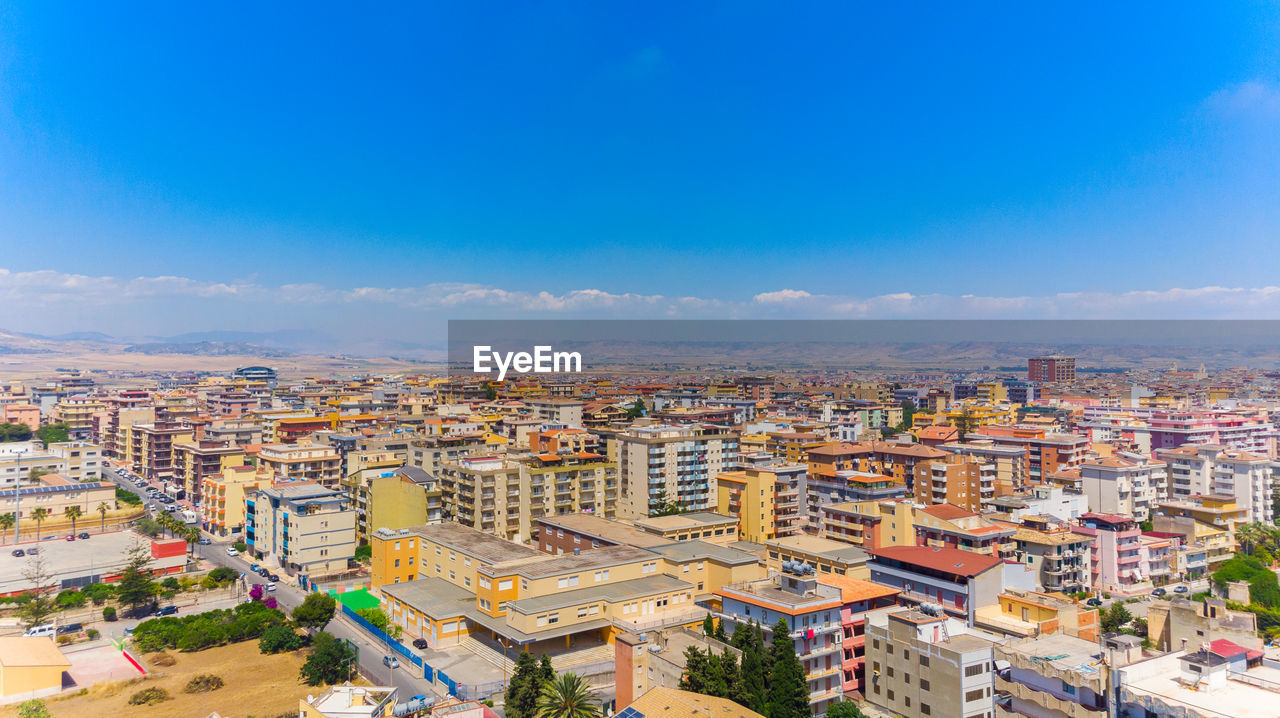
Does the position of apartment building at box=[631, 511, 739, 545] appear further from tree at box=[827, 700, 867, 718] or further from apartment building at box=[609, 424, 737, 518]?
tree at box=[827, 700, 867, 718]

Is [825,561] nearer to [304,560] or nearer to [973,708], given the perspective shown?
[973,708]

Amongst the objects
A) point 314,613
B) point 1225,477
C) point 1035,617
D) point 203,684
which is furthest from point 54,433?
point 1225,477

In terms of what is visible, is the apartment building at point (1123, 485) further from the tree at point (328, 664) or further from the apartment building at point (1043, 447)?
the tree at point (328, 664)

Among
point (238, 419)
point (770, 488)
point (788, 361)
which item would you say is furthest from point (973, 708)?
point (788, 361)

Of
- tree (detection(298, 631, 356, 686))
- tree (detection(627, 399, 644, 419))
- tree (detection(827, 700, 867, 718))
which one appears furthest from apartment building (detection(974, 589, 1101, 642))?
tree (detection(627, 399, 644, 419))

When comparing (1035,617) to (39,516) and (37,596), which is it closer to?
(37,596)

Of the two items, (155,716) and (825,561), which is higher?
(825,561)
